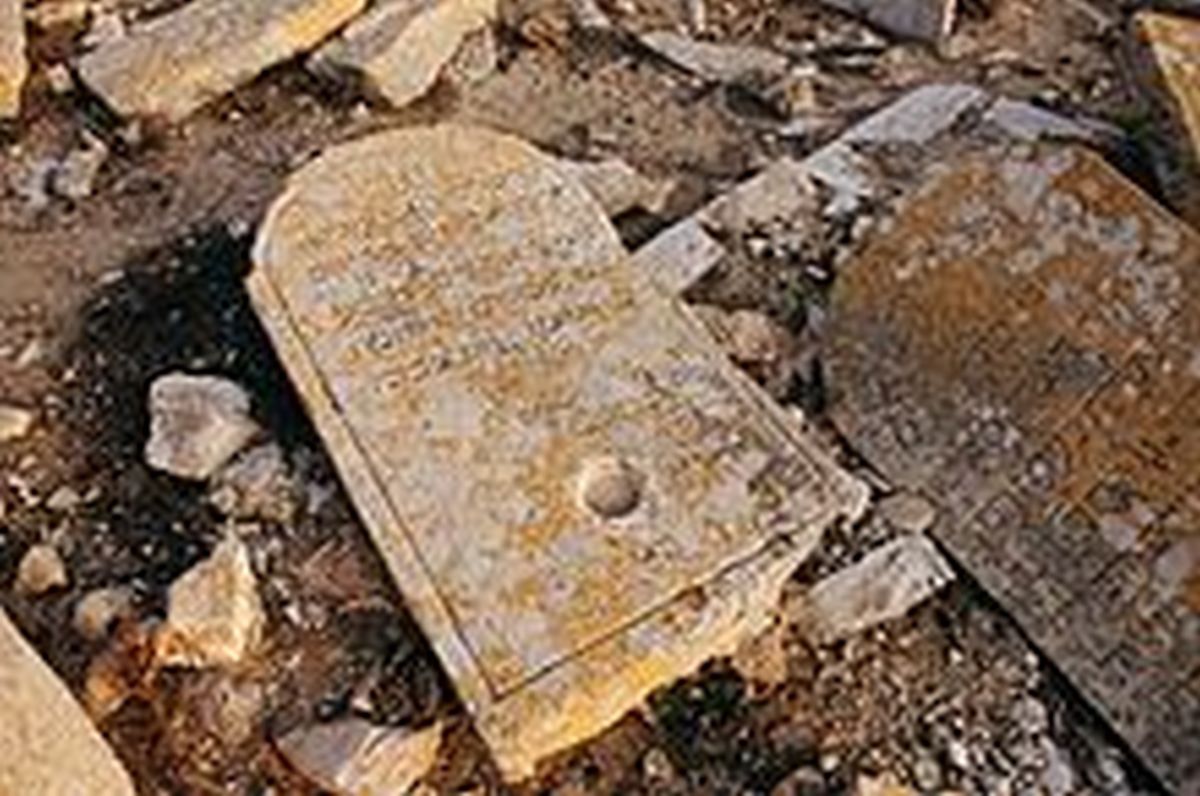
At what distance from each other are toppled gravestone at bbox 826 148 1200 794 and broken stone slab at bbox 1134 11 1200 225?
0.22 meters

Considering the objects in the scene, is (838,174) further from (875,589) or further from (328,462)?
(328,462)

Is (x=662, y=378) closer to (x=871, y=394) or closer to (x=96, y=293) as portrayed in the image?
(x=871, y=394)

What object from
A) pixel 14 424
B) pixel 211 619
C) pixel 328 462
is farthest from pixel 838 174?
pixel 14 424

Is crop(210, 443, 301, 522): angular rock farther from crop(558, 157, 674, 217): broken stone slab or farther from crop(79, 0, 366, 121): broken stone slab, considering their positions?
crop(79, 0, 366, 121): broken stone slab

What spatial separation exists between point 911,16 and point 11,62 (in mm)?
2843

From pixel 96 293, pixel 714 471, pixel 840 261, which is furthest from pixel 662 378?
pixel 96 293

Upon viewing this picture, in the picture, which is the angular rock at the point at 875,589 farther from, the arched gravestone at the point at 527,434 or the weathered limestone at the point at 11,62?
the weathered limestone at the point at 11,62

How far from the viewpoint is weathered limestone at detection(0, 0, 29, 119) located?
20.1 ft

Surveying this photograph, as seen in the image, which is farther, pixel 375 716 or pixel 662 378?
pixel 662 378

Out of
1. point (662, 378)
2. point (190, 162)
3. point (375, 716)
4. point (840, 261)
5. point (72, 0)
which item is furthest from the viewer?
point (72, 0)

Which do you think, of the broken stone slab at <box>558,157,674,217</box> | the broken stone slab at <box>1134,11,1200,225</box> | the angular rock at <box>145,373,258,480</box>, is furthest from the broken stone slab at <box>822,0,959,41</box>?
the angular rock at <box>145,373,258,480</box>

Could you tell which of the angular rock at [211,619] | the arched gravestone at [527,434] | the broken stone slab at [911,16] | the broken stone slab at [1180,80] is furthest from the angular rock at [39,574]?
the broken stone slab at [911,16]

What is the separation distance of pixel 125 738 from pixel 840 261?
2.29m

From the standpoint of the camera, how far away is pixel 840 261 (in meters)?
5.55
